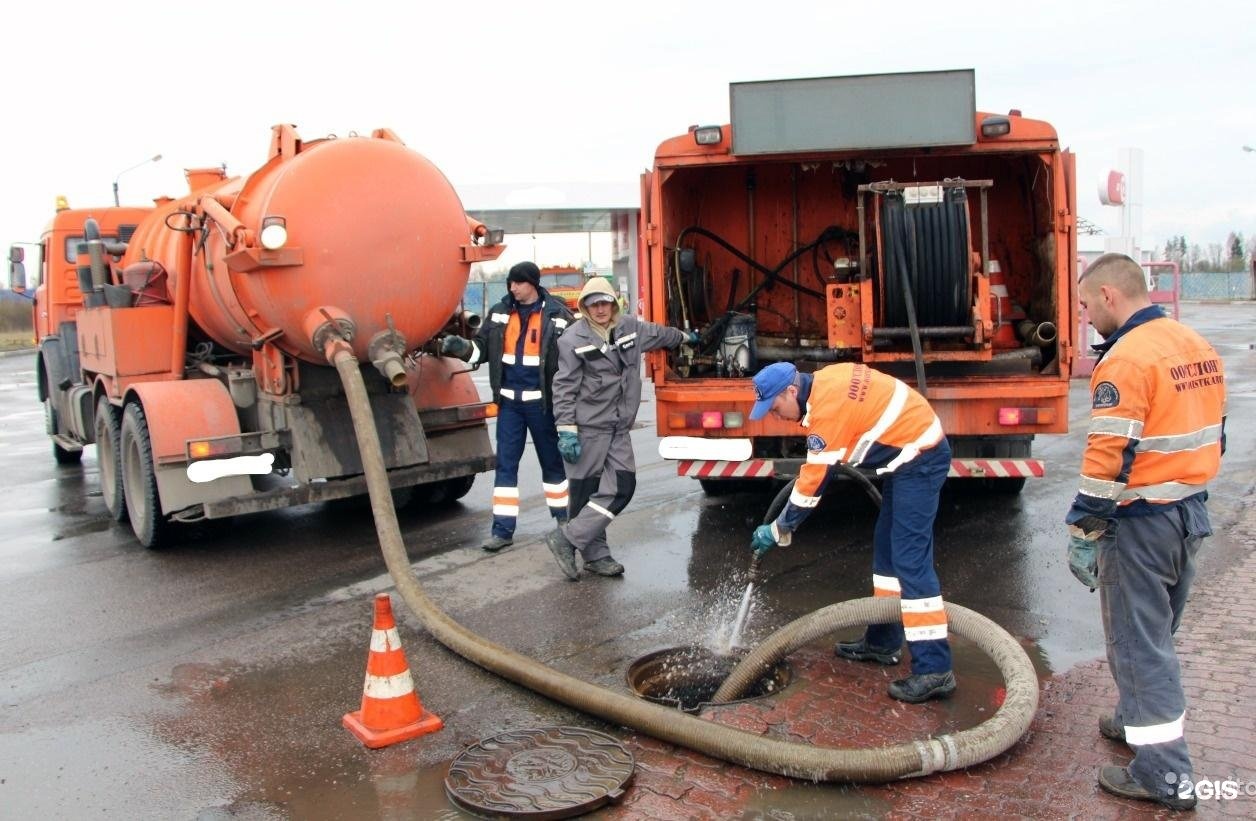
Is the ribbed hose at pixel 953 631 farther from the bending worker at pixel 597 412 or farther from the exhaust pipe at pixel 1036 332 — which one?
the exhaust pipe at pixel 1036 332

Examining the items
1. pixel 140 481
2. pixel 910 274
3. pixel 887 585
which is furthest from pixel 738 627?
pixel 140 481

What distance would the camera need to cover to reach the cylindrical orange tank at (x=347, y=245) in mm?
6301

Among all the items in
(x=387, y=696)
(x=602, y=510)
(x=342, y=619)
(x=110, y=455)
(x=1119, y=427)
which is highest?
(x=1119, y=427)

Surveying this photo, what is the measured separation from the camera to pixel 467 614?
224 inches

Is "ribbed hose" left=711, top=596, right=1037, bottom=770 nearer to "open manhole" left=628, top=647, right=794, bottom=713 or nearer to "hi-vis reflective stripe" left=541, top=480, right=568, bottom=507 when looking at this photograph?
"open manhole" left=628, top=647, right=794, bottom=713

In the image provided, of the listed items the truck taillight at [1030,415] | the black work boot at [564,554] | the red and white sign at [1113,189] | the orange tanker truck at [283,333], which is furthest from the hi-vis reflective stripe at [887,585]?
the red and white sign at [1113,189]

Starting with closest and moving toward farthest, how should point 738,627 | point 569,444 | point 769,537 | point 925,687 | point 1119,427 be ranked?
point 1119,427, point 925,687, point 769,537, point 738,627, point 569,444

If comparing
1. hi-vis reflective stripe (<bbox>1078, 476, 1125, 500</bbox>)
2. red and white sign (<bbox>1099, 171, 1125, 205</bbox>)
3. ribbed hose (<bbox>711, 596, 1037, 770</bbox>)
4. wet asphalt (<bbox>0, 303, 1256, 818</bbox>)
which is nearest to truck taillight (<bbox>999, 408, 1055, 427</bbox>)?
wet asphalt (<bbox>0, 303, 1256, 818</bbox>)

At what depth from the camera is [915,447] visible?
14.1 ft

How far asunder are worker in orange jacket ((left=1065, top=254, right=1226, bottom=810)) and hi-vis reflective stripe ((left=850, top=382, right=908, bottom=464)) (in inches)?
34.2

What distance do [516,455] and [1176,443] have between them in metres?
4.25

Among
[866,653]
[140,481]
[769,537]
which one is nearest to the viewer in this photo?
[769,537]

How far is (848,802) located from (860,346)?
393cm

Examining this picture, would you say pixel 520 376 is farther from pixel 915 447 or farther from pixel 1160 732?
pixel 1160 732
